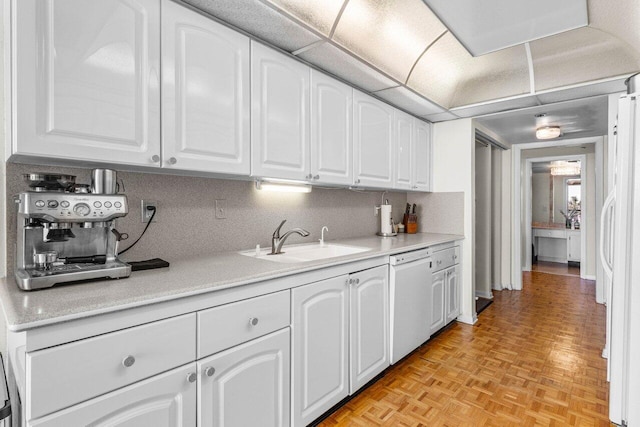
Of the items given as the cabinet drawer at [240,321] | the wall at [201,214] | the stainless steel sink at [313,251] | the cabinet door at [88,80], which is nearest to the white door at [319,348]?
the cabinet drawer at [240,321]

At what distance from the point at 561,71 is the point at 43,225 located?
11.3ft

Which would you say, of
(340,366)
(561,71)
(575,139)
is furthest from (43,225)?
(575,139)

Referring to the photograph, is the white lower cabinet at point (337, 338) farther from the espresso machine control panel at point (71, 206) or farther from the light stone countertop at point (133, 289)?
the espresso machine control panel at point (71, 206)

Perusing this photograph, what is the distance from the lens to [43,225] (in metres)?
1.16

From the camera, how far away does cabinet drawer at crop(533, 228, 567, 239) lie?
6.78 m

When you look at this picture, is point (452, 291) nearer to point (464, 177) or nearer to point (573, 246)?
point (464, 177)

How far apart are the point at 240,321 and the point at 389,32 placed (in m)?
2.01

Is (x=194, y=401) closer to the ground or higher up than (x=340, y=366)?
higher up

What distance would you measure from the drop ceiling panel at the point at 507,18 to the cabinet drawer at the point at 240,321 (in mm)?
2005

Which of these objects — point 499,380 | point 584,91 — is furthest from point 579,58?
point 499,380

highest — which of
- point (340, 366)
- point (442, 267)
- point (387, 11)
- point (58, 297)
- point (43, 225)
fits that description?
point (387, 11)

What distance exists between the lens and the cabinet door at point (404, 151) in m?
3.02

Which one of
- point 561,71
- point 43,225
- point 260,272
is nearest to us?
point 43,225

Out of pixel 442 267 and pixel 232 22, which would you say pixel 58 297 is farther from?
pixel 442 267
